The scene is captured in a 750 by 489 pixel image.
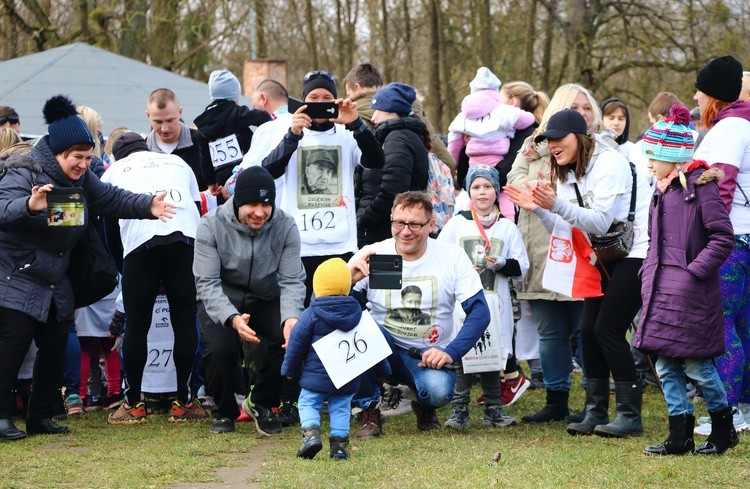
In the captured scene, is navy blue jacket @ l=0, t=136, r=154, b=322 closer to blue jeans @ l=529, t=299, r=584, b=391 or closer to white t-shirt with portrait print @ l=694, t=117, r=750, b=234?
blue jeans @ l=529, t=299, r=584, b=391

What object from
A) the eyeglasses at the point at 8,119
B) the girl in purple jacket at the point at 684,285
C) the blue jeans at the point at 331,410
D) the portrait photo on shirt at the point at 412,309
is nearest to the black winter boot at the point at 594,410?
the girl in purple jacket at the point at 684,285

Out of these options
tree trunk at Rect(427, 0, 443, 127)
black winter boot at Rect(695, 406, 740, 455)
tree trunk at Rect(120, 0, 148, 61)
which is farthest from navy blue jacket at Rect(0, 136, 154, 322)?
tree trunk at Rect(120, 0, 148, 61)

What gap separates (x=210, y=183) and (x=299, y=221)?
3.90 ft

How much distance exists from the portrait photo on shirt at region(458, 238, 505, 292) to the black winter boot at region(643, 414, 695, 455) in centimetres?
186

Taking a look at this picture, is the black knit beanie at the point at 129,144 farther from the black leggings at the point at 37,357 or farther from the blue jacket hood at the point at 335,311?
the blue jacket hood at the point at 335,311

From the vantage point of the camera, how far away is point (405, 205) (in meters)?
7.20

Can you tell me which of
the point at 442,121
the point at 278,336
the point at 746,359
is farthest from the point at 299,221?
the point at 442,121

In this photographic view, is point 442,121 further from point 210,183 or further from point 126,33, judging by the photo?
point 210,183

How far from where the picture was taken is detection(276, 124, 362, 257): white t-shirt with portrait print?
809 cm

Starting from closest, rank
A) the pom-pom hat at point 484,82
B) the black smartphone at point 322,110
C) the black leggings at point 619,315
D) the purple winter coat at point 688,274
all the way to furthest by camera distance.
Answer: the purple winter coat at point 688,274, the black leggings at point 619,315, the black smartphone at point 322,110, the pom-pom hat at point 484,82

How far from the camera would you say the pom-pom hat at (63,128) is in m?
7.51

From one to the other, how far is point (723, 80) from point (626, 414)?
80.9 inches

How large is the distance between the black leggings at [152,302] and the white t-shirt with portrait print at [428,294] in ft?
4.60

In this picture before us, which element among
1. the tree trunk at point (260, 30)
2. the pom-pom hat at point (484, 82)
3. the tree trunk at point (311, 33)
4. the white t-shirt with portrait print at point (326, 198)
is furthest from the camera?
the tree trunk at point (260, 30)
